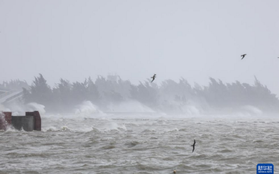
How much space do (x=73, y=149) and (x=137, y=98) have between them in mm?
172771

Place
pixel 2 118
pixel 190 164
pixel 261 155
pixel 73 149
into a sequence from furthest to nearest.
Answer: pixel 2 118 → pixel 73 149 → pixel 261 155 → pixel 190 164

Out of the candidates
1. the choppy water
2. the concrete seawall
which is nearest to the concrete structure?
the concrete seawall

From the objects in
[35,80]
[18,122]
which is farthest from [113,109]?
[18,122]

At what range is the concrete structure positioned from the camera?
2783 cm

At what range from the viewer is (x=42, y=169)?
1212cm

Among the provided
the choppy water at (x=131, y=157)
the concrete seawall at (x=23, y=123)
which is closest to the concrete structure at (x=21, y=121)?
the concrete seawall at (x=23, y=123)

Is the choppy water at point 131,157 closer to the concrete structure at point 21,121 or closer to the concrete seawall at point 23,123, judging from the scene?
the concrete structure at point 21,121

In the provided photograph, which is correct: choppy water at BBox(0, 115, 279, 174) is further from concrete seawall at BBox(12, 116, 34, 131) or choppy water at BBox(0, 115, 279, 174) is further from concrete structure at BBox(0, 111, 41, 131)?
concrete seawall at BBox(12, 116, 34, 131)

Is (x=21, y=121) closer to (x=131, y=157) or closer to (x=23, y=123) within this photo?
(x=23, y=123)

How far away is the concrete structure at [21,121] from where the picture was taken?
27.8 metres

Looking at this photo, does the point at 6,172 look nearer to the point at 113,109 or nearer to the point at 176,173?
the point at 176,173

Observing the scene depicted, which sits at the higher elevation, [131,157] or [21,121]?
[21,121]

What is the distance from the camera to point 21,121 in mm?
28844

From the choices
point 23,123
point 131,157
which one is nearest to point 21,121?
point 23,123
